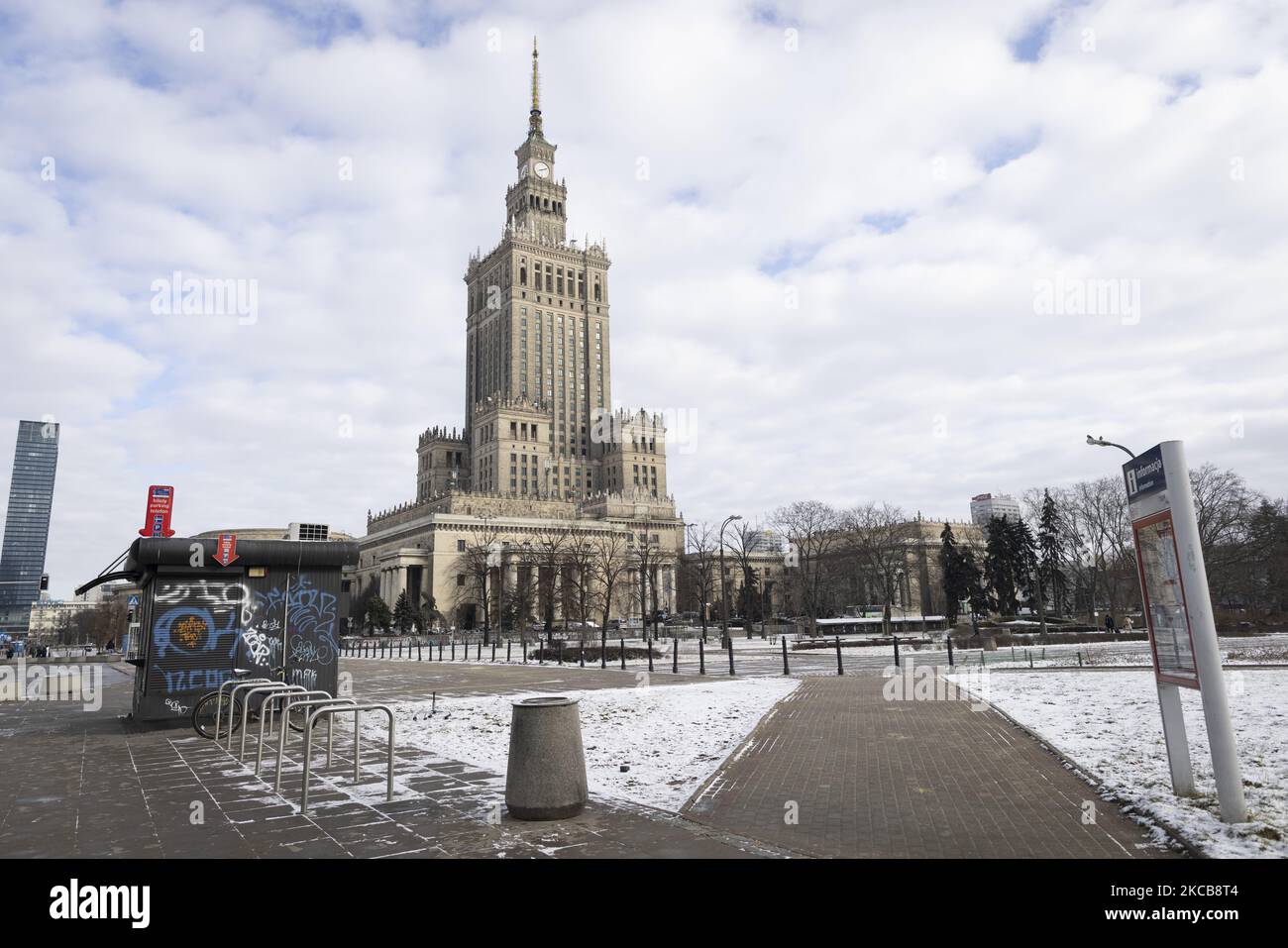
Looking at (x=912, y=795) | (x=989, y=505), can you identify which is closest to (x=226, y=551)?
(x=912, y=795)

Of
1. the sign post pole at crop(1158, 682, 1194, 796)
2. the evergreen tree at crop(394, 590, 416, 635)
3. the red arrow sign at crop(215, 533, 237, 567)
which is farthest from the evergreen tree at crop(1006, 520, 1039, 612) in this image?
the red arrow sign at crop(215, 533, 237, 567)

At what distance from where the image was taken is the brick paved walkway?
19.8 feet

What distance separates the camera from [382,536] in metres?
134

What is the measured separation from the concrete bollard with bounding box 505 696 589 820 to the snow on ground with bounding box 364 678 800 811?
38.1 inches

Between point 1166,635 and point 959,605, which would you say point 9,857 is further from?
point 959,605

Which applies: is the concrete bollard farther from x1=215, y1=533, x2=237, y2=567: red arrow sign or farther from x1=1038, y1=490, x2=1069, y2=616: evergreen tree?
x1=1038, y1=490, x2=1069, y2=616: evergreen tree

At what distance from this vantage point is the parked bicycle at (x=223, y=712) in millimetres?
12137

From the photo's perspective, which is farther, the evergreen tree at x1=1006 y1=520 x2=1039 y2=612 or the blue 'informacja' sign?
the evergreen tree at x1=1006 y1=520 x2=1039 y2=612

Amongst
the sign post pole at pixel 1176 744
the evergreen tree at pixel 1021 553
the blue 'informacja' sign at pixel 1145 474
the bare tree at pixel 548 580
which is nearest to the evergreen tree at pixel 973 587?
the evergreen tree at pixel 1021 553

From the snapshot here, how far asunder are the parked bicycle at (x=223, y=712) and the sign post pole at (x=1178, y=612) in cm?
1193

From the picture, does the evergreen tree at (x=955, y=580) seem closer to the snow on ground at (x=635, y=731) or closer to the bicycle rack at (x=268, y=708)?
the snow on ground at (x=635, y=731)

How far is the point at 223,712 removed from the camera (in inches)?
524
